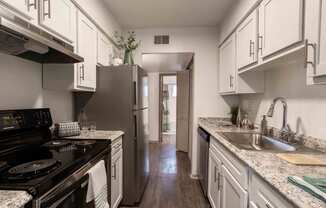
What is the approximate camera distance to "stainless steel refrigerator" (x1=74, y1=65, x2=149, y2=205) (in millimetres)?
2289

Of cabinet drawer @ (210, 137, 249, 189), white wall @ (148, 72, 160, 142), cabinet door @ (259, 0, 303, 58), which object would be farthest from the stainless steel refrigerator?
white wall @ (148, 72, 160, 142)

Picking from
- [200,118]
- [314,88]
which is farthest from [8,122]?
[200,118]

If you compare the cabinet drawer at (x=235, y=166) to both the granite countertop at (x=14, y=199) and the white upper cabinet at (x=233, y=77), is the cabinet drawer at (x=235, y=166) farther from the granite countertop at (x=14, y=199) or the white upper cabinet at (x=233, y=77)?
the granite countertop at (x=14, y=199)

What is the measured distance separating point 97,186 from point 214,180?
1.27 m

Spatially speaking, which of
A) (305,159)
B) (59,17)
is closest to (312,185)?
(305,159)

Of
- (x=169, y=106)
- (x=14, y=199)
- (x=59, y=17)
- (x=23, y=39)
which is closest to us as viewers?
(x=14, y=199)

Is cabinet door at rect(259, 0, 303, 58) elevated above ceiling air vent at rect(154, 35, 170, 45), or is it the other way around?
ceiling air vent at rect(154, 35, 170, 45)

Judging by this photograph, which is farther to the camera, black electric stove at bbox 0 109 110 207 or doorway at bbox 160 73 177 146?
doorway at bbox 160 73 177 146

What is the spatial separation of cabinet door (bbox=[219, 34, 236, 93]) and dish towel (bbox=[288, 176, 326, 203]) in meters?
1.74

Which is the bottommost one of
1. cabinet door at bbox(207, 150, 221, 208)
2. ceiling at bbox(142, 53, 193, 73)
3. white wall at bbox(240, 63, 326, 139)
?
cabinet door at bbox(207, 150, 221, 208)

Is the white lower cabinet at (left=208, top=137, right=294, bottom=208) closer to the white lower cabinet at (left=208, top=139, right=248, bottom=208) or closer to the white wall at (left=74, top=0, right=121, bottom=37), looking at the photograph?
the white lower cabinet at (left=208, top=139, right=248, bottom=208)

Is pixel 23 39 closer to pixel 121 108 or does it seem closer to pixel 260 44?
pixel 121 108

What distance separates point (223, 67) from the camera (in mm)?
2941

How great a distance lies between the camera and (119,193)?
2148mm
